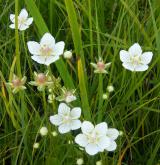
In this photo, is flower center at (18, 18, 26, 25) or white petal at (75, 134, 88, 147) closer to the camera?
white petal at (75, 134, 88, 147)

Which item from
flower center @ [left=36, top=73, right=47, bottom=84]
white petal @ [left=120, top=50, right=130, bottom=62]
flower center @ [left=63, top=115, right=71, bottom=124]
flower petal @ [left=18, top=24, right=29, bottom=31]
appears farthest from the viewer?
flower petal @ [left=18, top=24, right=29, bottom=31]

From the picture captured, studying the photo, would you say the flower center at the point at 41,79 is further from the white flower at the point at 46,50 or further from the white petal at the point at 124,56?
the white petal at the point at 124,56

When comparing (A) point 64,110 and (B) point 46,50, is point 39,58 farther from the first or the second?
(A) point 64,110

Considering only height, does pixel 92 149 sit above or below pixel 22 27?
below

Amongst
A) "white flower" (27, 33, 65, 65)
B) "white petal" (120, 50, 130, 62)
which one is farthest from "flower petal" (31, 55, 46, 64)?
"white petal" (120, 50, 130, 62)

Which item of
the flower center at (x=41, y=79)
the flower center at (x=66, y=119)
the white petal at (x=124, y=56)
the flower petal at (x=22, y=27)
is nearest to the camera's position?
the flower center at (x=41, y=79)

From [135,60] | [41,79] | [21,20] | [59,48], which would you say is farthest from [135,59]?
[21,20]

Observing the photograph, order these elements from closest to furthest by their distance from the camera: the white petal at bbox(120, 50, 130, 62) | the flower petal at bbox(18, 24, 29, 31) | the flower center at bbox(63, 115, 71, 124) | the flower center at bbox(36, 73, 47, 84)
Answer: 1. the flower center at bbox(36, 73, 47, 84)
2. the flower center at bbox(63, 115, 71, 124)
3. the white petal at bbox(120, 50, 130, 62)
4. the flower petal at bbox(18, 24, 29, 31)

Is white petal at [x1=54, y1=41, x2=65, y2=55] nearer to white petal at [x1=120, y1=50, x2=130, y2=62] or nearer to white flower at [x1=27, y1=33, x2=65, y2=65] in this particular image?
white flower at [x1=27, y1=33, x2=65, y2=65]

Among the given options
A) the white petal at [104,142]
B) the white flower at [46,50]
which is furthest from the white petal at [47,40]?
the white petal at [104,142]

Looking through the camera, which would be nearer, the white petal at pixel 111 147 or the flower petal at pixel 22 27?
the white petal at pixel 111 147
